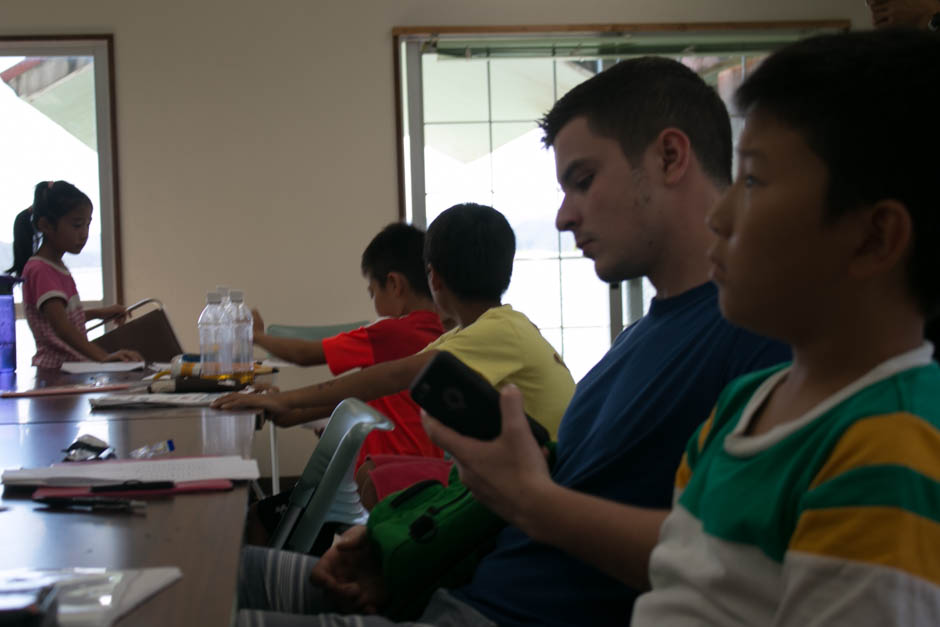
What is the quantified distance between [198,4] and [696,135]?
4.12m

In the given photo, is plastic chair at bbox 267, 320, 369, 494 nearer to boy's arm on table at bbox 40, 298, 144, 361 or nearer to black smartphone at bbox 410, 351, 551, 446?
boy's arm on table at bbox 40, 298, 144, 361

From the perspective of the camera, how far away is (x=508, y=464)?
0.99m

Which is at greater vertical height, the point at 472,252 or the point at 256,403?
the point at 472,252

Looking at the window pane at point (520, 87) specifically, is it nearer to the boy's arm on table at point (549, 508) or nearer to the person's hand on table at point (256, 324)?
the person's hand on table at point (256, 324)

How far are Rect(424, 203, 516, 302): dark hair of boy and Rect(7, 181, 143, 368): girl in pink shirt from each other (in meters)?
1.84

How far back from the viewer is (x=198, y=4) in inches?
187

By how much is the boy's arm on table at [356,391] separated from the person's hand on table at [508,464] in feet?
3.99

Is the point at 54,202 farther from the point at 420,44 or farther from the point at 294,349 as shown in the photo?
the point at 420,44

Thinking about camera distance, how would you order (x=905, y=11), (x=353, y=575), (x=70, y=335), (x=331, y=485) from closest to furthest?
(x=353, y=575)
(x=331, y=485)
(x=905, y=11)
(x=70, y=335)

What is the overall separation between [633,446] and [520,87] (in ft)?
13.8

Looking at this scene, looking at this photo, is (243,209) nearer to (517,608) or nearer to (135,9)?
(135,9)

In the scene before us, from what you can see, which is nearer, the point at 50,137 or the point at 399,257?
the point at 399,257

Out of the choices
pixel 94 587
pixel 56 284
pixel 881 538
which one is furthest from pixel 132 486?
pixel 56 284

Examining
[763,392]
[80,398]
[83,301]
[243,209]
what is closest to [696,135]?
[763,392]
